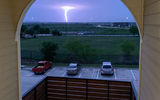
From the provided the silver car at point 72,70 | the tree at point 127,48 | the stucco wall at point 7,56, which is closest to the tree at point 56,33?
the silver car at point 72,70

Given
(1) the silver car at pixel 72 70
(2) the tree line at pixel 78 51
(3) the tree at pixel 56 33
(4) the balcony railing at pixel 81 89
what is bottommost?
(1) the silver car at pixel 72 70

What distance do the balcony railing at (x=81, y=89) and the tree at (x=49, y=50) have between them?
206 inches

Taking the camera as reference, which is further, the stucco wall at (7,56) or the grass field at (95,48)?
the grass field at (95,48)

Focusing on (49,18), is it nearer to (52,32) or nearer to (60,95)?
(52,32)

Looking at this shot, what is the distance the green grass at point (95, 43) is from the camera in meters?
9.02

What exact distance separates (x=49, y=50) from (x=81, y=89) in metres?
5.74

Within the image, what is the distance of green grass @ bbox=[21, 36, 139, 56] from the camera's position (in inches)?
355

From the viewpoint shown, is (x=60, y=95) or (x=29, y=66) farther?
(x=29, y=66)

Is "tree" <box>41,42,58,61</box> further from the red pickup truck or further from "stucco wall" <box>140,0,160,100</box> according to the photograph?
"stucco wall" <box>140,0,160,100</box>

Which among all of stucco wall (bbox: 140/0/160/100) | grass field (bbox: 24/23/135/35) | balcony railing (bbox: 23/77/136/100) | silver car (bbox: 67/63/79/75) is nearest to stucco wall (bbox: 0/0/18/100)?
balcony railing (bbox: 23/77/136/100)

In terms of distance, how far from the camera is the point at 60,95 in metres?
3.77

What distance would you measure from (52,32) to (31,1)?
25.1 feet

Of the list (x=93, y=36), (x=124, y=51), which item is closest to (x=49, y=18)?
(x=93, y=36)

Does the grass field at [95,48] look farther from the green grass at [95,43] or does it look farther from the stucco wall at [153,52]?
the stucco wall at [153,52]
